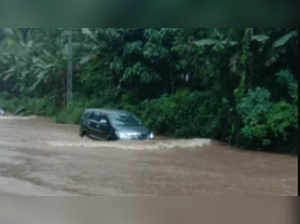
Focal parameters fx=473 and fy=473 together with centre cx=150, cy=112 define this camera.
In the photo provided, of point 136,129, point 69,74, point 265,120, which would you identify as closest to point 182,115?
point 136,129

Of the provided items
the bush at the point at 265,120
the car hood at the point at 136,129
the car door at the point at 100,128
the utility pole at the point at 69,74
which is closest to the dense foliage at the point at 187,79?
the bush at the point at 265,120

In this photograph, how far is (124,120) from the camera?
34.1 feet

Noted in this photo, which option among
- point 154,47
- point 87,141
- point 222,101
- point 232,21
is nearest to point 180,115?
point 222,101

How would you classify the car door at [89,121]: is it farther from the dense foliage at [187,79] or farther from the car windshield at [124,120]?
the car windshield at [124,120]

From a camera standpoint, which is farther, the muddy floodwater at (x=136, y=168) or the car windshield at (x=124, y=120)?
the car windshield at (x=124, y=120)

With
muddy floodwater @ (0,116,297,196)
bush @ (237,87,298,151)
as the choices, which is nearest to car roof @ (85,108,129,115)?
muddy floodwater @ (0,116,297,196)

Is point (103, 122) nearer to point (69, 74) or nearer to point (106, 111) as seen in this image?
point (106, 111)

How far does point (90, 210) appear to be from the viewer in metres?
4.03

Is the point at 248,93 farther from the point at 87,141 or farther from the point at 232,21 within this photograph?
the point at 232,21

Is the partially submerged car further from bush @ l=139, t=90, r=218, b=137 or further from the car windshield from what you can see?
bush @ l=139, t=90, r=218, b=137

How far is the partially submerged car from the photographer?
10257 mm

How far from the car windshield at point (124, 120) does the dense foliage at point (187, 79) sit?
0.34 metres

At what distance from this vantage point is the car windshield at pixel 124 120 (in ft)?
33.7

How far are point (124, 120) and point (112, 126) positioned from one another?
0.33 meters
